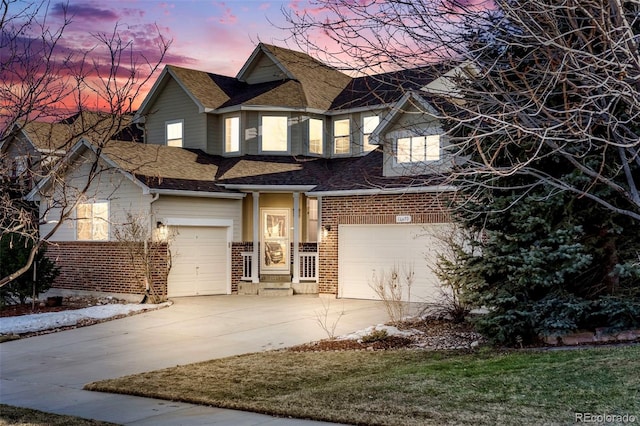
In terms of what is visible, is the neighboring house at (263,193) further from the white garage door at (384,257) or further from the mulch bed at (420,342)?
the mulch bed at (420,342)

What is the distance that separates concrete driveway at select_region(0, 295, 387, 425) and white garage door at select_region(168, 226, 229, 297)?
1094 mm

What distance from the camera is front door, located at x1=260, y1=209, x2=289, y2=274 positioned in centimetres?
2438

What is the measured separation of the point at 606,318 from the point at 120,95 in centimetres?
830

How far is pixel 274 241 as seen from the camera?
2459cm

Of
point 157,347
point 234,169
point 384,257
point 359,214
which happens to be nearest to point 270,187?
point 234,169

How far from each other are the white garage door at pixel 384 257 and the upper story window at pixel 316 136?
17.2 ft

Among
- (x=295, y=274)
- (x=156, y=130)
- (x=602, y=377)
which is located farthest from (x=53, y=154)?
(x=156, y=130)

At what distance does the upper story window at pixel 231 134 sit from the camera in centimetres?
2634

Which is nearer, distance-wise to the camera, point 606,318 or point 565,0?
point 565,0

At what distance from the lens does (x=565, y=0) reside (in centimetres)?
558

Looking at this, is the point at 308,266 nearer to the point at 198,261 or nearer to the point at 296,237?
the point at 296,237

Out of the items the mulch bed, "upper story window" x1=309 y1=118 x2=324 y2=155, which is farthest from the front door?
the mulch bed

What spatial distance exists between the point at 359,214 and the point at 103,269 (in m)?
8.29

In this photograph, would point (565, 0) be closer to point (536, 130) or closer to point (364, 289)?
point (536, 130)
